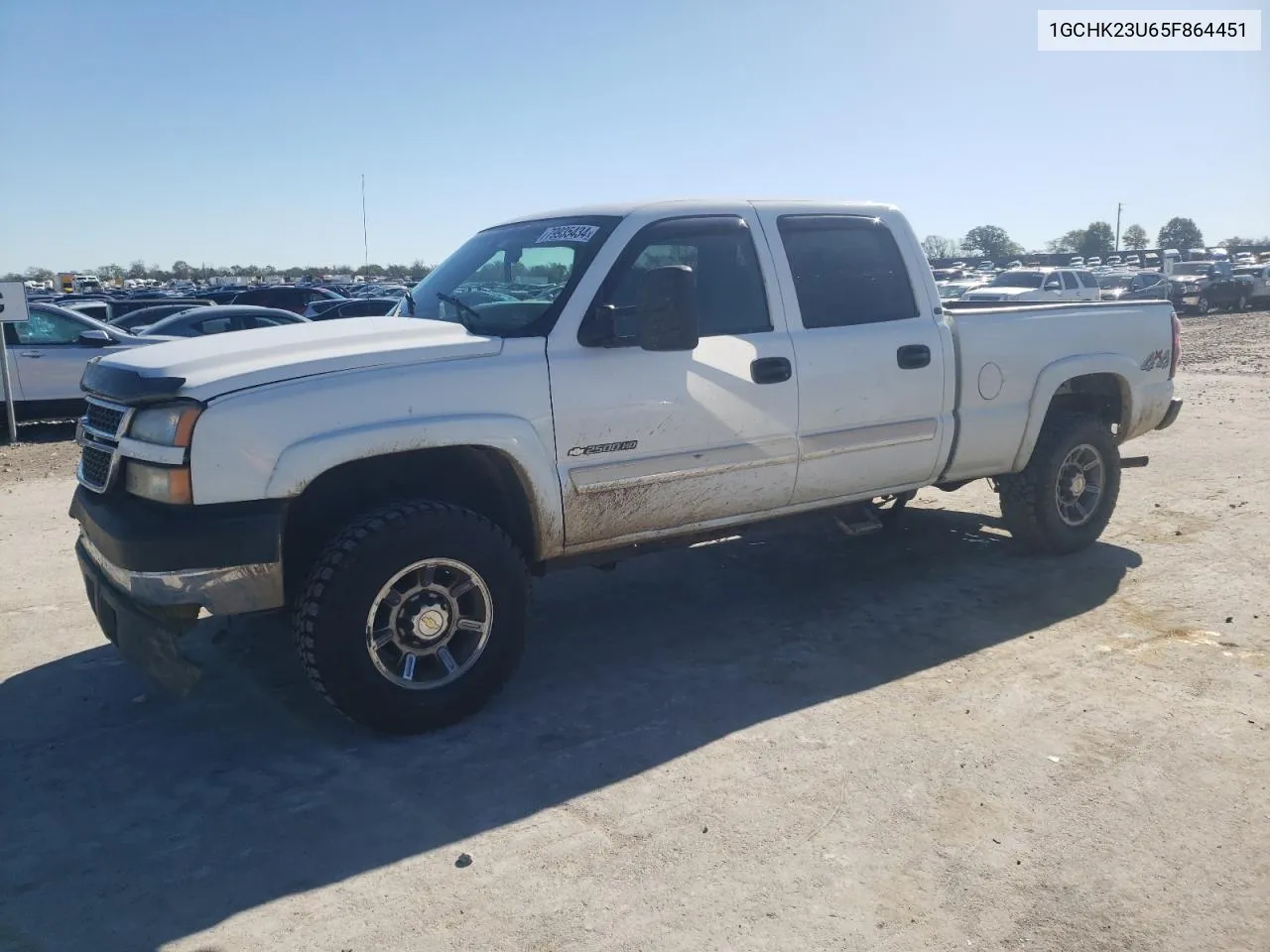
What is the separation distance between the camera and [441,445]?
397 cm

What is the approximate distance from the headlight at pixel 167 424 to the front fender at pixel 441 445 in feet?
1.05

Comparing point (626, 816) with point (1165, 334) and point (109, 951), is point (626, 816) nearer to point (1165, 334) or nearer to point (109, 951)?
point (109, 951)

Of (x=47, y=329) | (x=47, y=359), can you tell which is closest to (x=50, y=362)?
(x=47, y=359)

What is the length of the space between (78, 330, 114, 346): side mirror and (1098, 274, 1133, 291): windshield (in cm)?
3189

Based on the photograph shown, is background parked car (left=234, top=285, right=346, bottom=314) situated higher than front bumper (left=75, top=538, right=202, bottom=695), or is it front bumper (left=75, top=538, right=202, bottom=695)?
background parked car (left=234, top=285, right=346, bottom=314)

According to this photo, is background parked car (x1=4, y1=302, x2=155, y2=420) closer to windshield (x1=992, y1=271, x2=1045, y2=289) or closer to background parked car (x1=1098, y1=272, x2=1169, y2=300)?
windshield (x1=992, y1=271, x2=1045, y2=289)

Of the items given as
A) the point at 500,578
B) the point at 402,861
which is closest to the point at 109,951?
the point at 402,861

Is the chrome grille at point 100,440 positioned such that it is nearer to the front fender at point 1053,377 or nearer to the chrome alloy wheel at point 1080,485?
the front fender at point 1053,377

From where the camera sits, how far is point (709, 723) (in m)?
4.16

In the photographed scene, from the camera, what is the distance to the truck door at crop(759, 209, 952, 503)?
5020mm

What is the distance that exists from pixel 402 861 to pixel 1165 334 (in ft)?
18.7

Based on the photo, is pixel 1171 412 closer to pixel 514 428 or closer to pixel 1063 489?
pixel 1063 489

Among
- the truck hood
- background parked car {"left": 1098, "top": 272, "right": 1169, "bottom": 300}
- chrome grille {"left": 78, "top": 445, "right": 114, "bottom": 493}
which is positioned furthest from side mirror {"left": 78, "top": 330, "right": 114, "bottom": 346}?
background parked car {"left": 1098, "top": 272, "right": 1169, "bottom": 300}

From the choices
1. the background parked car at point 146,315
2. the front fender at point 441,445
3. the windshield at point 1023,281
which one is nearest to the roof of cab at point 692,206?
the front fender at point 441,445
